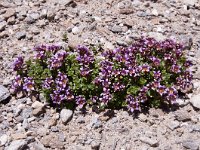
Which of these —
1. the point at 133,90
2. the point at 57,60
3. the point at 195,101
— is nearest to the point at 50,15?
the point at 57,60

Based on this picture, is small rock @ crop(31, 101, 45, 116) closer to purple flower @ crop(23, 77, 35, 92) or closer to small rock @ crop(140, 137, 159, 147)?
purple flower @ crop(23, 77, 35, 92)

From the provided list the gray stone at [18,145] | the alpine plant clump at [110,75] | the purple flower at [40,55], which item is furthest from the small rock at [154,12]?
the gray stone at [18,145]

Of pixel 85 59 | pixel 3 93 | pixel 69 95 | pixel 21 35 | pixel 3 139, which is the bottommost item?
pixel 3 139

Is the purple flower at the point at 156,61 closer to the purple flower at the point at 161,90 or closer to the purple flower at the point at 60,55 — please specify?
the purple flower at the point at 161,90

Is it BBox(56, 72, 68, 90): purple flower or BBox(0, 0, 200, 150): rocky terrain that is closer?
BBox(0, 0, 200, 150): rocky terrain

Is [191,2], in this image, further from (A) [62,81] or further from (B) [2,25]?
(B) [2,25]

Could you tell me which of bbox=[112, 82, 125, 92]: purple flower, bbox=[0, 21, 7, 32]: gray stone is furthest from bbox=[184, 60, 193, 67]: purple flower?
bbox=[0, 21, 7, 32]: gray stone
